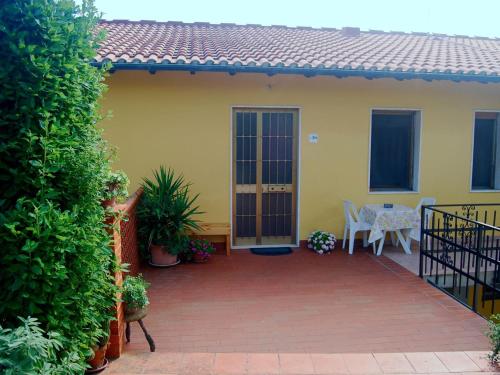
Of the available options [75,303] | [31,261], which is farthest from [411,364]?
[31,261]

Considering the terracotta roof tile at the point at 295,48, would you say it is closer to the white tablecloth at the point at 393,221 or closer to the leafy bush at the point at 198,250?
the white tablecloth at the point at 393,221

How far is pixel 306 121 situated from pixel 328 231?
2.09 m

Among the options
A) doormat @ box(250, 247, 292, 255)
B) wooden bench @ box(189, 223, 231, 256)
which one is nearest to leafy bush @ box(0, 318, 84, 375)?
wooden bench @ box(189, 223, 231, 256)

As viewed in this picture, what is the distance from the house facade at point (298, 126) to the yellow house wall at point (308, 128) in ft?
0.06

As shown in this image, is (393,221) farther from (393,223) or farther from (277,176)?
(277,176)

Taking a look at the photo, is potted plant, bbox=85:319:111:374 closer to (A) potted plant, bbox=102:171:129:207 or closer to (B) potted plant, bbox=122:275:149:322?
(B) potted plant, bbox=122:275:149:322

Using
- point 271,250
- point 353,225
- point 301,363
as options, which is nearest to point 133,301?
point 301,363

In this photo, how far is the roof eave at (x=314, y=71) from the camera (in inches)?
263

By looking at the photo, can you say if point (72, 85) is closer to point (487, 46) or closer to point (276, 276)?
point (276, 276)

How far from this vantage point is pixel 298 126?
7703mm

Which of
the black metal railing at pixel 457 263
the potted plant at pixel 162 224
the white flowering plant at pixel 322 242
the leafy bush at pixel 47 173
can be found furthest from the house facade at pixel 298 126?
the leafy bush at pixel 47 173

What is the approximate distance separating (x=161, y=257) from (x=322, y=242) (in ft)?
9.07

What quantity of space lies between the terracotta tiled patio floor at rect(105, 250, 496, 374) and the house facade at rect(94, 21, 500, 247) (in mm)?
1562

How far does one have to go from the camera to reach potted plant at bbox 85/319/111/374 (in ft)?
10.2
